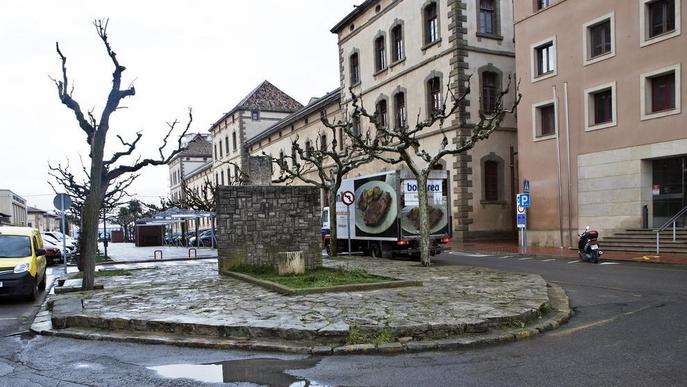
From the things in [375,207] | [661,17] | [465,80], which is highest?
[661,17]

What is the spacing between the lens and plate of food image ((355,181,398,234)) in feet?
65.5

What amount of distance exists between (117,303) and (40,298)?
172 inches

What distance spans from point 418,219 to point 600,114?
32.8 ft

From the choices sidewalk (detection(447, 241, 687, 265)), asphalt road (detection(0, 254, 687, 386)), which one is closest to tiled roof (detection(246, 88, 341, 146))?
sidewalk (detection(447, 241, 687, 265))

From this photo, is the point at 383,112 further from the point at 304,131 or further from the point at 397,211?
the point at 397,211

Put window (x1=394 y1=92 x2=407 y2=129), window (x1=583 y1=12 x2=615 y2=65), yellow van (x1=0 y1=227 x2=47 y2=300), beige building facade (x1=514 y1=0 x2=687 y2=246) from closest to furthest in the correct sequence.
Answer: yellow van (x1=0 y1=227 x2=47 y2=300) < beige building facade (x1=514 y1=0 x2=687 y2=246) < window (x1=583 y1=12 x2=615 y2=65) < window (x1=394 y1=92 x2=407 y2=129)

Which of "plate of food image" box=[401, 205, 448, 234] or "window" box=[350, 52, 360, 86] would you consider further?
"window" box=[350, 52, 360, 86]

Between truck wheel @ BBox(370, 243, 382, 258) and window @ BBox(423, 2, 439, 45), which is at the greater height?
window @ BBox(423, 2, 439, 45)

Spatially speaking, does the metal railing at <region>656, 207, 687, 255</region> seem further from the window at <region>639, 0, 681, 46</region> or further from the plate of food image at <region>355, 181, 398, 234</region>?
the plate of food image at <region>355, 181, 398, 234</region>

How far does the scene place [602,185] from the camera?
2298 centimetres

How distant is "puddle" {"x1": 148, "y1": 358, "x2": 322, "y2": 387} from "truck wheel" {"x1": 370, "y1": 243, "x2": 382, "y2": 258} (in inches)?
590

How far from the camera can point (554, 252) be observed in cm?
2205

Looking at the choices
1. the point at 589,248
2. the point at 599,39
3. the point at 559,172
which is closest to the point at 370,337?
the point at 589,248

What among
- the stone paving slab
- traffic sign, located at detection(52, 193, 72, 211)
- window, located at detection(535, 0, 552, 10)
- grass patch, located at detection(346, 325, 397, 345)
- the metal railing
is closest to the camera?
grass patch, located at detection(346, 325, 397, 345)
